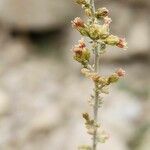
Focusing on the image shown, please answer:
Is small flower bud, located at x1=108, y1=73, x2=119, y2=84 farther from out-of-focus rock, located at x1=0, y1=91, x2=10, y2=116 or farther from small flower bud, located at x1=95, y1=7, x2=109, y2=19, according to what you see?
out-of-focus rock, located at x1=0, y1=91, x2=10, y2=116

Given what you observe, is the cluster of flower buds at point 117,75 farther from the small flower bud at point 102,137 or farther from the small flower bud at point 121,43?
the small flower bud at point 102,137

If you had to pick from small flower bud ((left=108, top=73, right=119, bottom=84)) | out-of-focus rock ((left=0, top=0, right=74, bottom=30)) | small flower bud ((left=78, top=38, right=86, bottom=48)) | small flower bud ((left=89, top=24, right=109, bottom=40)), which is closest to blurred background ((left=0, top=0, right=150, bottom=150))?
out-of-focus rock ((left=0, top=0, right=74, bottom=30))

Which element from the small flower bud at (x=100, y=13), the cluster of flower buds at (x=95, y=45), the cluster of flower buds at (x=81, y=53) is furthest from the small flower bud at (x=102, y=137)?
the small flower bud at (x=100, y=13)

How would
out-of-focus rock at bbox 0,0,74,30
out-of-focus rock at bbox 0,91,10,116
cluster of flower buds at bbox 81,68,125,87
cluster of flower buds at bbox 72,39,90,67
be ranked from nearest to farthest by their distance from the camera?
cluster of flower buds at bbox 81,68,125,87, cluster of flower buds at bbox 72,39,90,67, out-of-focus rock at bbox 0,91,10,116, out-of-focus rock at bbox 0,0,74,30

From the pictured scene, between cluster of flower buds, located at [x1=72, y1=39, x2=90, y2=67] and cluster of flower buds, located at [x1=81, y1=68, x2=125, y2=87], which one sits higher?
cluster of flower buds, located at [x1=72, y1=39, x2=90, y2=67]

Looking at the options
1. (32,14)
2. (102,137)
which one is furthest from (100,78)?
(32,14)

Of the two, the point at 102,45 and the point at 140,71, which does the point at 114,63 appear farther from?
the point at 102,45

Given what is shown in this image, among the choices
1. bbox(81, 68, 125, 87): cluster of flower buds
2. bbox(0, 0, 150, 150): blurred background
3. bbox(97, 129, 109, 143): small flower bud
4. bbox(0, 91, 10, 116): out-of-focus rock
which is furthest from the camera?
bbox(0, 91, 10, 116): out-of-focus rock

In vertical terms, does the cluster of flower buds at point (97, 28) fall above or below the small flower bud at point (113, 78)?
above
